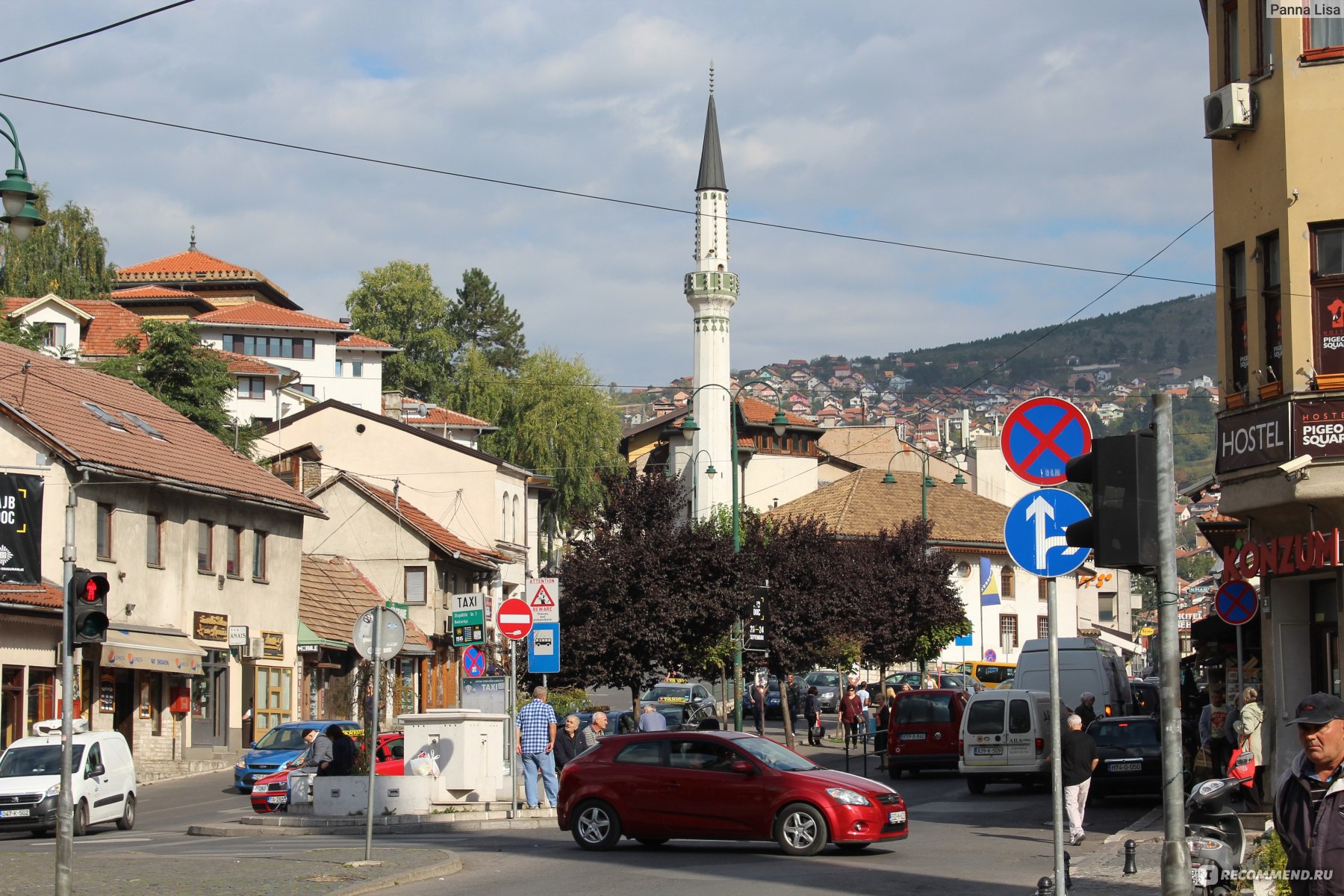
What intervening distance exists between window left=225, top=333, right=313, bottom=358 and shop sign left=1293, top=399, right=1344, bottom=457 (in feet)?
263

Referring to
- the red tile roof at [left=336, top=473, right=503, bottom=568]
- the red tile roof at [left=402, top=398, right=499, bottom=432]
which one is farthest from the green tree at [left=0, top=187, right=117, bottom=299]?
the red tile roof at [left=336, top=473, right=503, bottom=568]

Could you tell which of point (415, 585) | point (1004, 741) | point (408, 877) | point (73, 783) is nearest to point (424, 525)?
point (415, 585)

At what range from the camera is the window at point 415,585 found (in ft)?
189

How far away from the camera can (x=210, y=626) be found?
41562 mm

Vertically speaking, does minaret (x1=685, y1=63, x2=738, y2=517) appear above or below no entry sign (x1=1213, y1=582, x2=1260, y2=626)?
above

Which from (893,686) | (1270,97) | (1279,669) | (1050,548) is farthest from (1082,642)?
(1050,548)

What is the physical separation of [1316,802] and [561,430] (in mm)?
73860

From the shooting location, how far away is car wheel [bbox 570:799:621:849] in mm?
19094

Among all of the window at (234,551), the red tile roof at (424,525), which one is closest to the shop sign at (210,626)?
the window at (234,551)

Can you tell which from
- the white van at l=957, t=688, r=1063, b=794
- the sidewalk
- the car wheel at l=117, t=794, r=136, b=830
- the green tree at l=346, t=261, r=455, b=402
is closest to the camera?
the sidewalk

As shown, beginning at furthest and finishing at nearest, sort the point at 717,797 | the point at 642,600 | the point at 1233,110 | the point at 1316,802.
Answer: the point at 642,600 → the point at 1233,110 → the point at 717,797 → the point at 1316,802

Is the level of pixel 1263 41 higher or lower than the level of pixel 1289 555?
higher

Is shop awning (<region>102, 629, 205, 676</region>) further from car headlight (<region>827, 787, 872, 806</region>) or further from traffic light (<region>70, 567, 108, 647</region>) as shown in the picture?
car headlight (<region>827, 787, 872, 806</region>)

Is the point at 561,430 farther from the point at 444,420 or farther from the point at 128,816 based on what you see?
the point at 128,816
